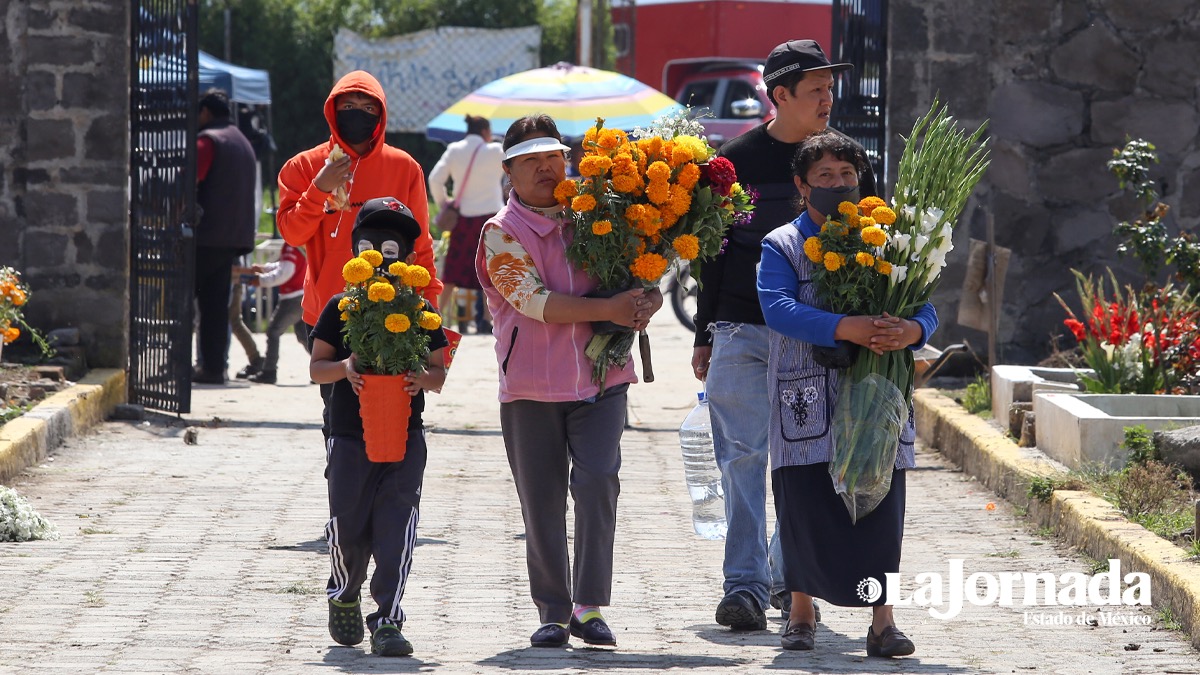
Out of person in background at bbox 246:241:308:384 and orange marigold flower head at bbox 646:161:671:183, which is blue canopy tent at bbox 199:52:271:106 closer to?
person in background at bbox 246:241:308:384

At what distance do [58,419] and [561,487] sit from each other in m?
4.61

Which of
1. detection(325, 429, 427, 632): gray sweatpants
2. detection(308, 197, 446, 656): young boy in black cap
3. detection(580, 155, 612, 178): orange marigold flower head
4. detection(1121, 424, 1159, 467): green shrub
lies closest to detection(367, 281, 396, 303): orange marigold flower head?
detection(308, 197, 446, 656): young boy in black cap

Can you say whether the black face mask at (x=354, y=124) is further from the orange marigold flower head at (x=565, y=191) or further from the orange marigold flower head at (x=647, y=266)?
the orange marigold flower head at (x=647, y=266)

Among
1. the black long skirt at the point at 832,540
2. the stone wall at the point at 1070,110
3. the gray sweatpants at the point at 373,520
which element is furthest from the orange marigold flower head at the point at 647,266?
the stone wall at the point at 1070,110

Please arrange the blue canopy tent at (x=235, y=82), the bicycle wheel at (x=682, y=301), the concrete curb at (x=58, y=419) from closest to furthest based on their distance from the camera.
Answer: the concrete curb at (x=58, y=419)
the bicycle wheel at (x=682, y=301)
the blue canopy tent at (x=235, y=82)

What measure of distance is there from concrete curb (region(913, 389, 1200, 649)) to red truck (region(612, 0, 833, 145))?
1666 centimetres

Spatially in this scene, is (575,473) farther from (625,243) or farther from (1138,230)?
(1138,230)

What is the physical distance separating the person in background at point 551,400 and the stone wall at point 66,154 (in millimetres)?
5701

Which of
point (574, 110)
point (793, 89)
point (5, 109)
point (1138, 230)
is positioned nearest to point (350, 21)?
point (574, 110)

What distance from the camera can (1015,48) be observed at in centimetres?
1067

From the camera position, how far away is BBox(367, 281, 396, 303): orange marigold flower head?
17.2ft

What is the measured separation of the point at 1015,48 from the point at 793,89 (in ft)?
17.1

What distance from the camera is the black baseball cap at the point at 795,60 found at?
5898 millimetres

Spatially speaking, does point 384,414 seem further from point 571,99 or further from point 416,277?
point 571,99
